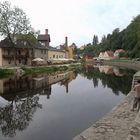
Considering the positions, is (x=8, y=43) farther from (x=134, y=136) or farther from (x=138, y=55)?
(x=134, y=136)

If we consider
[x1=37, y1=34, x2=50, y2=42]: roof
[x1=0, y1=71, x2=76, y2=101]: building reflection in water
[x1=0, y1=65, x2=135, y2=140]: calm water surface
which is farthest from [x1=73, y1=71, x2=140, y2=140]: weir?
[x1=37, y1=34, x2=50, y2=42]: roof

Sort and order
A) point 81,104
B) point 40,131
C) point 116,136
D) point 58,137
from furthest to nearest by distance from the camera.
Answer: point 81,104 → point 40,131 → point 58,137 → point 116,136

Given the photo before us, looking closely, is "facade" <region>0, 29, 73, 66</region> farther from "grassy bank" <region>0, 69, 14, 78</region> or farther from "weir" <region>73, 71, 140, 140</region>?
"weir" <region>73, 71, 140, 140</region>

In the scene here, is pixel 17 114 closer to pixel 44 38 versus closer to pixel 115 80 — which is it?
pixel 115 80

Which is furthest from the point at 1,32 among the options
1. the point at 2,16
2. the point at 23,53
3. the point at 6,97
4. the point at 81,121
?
the point at 81,121

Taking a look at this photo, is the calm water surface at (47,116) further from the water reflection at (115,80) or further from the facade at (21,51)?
the facade at (21,51)

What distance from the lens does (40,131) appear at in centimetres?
1716

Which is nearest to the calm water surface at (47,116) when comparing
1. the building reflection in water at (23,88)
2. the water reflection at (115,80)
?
the building reflection in water at (23,88)

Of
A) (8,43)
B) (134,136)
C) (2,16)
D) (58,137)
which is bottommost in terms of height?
(58,137)

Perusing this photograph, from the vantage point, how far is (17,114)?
2175cm

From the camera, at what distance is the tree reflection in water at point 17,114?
707 inches

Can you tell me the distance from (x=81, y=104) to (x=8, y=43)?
57.6 metres

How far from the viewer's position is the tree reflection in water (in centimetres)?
1797

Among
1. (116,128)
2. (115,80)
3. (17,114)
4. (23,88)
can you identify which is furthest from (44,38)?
(116,128)
